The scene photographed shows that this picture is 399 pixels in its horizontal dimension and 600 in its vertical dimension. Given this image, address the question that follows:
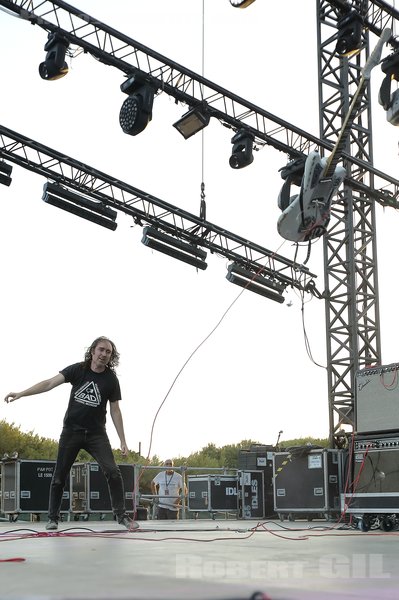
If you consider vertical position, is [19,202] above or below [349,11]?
below

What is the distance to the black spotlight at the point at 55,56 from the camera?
390 inches

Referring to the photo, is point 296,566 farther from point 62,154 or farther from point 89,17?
point 62,154

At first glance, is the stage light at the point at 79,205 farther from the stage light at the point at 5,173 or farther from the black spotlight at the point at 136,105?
the black spotlight at the point at 136,105

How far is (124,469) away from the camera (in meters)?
13.4

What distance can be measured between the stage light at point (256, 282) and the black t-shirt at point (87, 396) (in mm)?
7427

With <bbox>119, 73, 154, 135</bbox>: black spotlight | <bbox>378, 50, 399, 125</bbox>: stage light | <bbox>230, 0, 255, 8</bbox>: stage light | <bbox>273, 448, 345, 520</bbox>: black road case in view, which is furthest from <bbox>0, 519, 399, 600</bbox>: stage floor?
<bbox>119, 73, 154, 135</bbox>: black spotlight

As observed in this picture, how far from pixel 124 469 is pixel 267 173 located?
5571 millimetres

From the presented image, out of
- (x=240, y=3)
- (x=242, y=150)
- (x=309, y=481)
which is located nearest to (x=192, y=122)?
(x=242, y=150)

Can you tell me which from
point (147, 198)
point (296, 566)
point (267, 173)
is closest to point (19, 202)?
point (147, 198)

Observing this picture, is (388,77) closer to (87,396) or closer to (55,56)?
(55,56)

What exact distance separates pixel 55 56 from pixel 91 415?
538cm

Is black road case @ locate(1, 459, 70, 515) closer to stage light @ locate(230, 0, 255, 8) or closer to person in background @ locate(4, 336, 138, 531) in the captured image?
person in background @ locate(4, 336, 138, 531)

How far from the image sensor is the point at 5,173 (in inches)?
456

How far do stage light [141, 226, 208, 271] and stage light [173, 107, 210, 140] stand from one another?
208 cm
